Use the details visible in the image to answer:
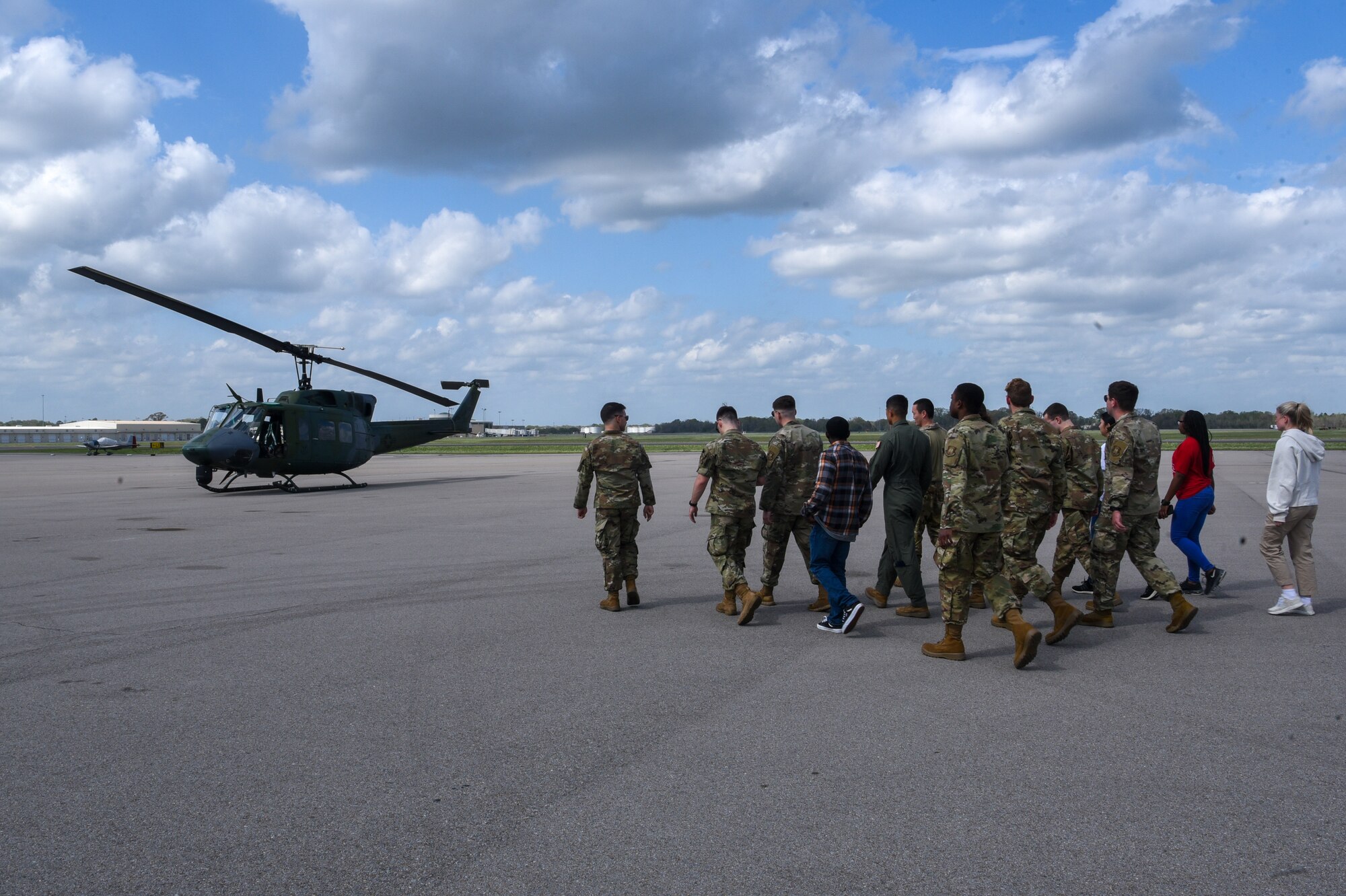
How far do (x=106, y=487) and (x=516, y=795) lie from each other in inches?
1082

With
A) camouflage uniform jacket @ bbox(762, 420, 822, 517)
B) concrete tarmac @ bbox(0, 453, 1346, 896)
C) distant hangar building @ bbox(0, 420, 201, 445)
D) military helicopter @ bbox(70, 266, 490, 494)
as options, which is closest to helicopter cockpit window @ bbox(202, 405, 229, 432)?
military helicopter @ bbox(70, 266, 490, 494)

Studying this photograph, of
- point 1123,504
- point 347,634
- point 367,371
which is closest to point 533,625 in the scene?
point 347,634

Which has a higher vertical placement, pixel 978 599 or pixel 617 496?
pixel 617 496

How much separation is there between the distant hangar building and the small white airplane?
5610 centimetres

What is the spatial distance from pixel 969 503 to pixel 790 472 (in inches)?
81.3

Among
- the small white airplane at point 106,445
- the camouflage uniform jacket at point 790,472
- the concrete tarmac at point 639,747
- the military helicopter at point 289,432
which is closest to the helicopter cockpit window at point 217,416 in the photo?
the military helicopter at point 289,432

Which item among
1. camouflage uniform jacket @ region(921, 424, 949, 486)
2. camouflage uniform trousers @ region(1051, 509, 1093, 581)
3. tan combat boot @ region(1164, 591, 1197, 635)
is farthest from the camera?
camouflage uniform jacket @ region(921, 424, 949, 486)

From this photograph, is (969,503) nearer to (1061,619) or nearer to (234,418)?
(1061,619)

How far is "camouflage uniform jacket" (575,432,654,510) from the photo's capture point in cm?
834

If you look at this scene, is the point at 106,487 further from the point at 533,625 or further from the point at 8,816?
the point at 8,816

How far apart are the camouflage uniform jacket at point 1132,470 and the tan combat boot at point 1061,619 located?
1216 mm

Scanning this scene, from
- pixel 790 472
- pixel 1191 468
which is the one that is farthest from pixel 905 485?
pixel 1191 468

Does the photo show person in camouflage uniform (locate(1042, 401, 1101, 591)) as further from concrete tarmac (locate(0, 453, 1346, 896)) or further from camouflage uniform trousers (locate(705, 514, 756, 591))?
camouflage uniform trousers (locate(705, 514, 756, 591))

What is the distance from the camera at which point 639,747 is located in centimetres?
458
